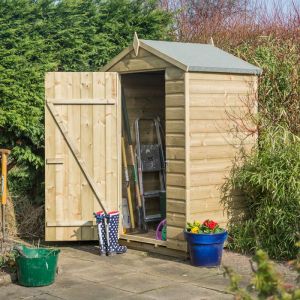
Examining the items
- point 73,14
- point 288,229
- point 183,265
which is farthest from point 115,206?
point 73,14

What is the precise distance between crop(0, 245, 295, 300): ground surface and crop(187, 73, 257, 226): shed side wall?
0.71 m

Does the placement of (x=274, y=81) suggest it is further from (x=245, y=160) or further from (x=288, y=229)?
(x=288, y=229)

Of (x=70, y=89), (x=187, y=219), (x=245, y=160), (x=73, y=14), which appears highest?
(x=73, y=14)

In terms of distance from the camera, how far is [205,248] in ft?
21.8

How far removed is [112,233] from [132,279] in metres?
1.18

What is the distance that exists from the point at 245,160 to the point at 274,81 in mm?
1228

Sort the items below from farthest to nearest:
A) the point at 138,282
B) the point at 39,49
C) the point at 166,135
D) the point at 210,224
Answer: the point at 39,49 → the point at 166,135 → the point at 210,224 → the point at 138,282

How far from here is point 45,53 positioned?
841 centimetres

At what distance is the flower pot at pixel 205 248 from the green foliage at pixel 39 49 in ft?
9.15

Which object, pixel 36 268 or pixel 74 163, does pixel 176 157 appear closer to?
pixel 74 163

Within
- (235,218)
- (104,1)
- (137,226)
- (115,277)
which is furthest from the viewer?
(104,1)

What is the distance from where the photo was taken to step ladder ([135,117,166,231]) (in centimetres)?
848

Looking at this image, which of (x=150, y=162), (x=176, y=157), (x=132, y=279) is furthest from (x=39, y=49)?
(x=132, y=279)

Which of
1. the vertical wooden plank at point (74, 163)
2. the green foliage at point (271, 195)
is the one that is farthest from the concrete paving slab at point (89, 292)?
the vertical wooden plank at point (74, 163)
